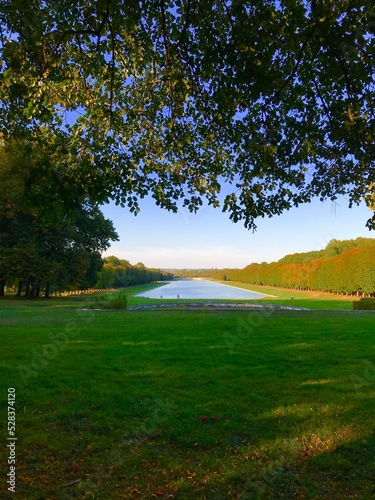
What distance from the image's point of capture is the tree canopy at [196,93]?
4289mm

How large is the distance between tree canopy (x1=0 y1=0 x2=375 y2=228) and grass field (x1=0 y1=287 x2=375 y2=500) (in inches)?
120

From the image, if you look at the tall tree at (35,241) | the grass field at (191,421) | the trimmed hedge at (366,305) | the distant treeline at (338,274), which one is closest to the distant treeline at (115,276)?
the tall tree at (35,241)

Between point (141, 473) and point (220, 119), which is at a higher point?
point (220, 119)

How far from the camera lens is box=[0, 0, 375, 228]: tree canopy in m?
4.29

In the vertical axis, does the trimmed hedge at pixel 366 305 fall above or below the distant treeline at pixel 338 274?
below

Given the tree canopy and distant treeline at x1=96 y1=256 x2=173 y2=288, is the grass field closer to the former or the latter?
the tree canopy

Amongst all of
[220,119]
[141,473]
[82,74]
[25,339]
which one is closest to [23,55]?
[82,74]

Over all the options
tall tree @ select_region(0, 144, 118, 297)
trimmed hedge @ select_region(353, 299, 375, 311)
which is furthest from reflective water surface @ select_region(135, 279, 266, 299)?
trimmed hedge @ select_region(353, 299, 375, 311)

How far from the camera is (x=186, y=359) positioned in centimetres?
819

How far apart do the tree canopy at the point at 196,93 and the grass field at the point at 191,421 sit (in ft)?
9.99

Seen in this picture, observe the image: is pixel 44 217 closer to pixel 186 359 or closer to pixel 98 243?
pixel 186 359

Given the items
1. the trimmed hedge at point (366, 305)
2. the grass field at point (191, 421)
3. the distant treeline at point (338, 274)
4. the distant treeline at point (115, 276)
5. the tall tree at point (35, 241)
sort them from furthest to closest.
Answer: the distant treeline at point (115, 276) < the distant treeline at point (338, 274) < the tall tree at point (35, 241) < the trimmed hedge at point (366, 305) < the grass field at point (191, 421)

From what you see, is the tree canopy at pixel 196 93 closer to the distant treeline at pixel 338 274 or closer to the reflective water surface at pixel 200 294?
the reflective water surface at pixel 200 294

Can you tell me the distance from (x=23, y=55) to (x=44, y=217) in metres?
2.29
